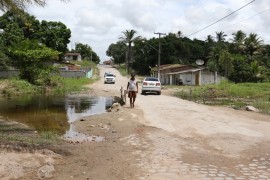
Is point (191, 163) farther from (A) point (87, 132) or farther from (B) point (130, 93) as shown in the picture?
(B) point (130, 93)

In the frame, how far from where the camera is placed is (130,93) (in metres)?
21.7

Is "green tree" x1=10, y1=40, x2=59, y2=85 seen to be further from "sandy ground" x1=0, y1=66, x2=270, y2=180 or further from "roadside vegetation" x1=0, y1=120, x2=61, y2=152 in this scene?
"sandy ground" x1=0, y1=66, x2=270, y2=180

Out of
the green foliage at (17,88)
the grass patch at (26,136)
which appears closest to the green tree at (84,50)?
the green foliage at (17,88)

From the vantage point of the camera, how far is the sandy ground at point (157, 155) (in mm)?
7793

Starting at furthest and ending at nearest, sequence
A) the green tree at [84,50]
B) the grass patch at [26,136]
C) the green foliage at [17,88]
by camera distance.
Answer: the green tree at [84,50]
the green foliage at [17,88]
the grass patch at [26,136]

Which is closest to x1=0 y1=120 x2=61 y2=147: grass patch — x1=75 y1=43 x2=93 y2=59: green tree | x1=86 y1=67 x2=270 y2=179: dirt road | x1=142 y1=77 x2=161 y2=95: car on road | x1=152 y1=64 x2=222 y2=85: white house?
x1=86 y1=67 x2=270 y2=179: dirt road

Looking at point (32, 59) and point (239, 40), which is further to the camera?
point (239, 40)

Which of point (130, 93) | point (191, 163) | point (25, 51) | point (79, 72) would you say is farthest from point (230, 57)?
point (191, 163)

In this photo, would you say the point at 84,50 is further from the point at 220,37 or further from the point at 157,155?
the point at 157,155

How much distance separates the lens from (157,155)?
9.48 meters

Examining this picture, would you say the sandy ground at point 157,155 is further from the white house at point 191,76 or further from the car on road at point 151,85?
the white house at point 191,76

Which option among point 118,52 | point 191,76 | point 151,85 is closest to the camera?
point 151,85

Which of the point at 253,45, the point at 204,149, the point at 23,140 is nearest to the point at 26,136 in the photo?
the point at 23,140

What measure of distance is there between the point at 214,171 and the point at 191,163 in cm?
75
